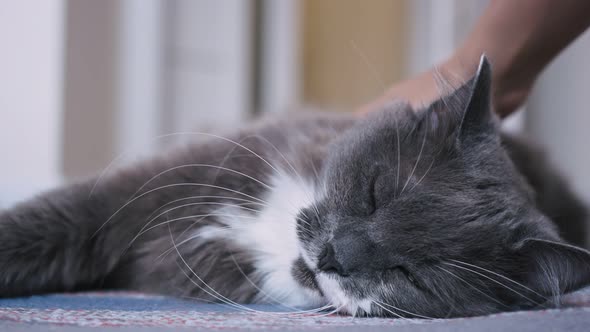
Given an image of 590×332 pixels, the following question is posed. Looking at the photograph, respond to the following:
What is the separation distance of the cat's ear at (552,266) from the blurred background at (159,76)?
0.56 metres

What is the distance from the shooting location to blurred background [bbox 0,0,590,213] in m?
2.35

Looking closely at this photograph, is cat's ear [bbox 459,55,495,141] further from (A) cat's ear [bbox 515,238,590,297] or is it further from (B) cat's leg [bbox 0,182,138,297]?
(B) cat's leg [bbox 0,182,138,297]

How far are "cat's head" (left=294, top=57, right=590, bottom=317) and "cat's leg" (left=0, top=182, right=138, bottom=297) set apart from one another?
0.46 metres

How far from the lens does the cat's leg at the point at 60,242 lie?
1.17m

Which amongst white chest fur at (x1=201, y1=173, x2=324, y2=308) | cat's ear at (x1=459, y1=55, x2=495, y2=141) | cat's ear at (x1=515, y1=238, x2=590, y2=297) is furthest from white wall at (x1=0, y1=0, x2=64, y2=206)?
cat's ear at (x1=515, y1=238, x2=590, y2=297)

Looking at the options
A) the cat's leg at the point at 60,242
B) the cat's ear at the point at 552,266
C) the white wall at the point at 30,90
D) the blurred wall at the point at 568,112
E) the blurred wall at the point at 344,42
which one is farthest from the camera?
the blurred wall at the point at 344,42

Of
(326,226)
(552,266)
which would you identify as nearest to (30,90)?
(326,226)

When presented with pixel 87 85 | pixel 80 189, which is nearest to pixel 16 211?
pixel 80 189

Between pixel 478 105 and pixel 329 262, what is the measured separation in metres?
0.44

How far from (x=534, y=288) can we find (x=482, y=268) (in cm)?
15

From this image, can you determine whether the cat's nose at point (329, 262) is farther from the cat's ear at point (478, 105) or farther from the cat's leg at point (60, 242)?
the cat's leg at point (60, 242)

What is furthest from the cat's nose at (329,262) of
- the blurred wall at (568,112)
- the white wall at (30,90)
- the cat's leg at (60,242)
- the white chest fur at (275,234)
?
the white wall at (30,90)

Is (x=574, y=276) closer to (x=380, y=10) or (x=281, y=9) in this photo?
(x=281, y=9)

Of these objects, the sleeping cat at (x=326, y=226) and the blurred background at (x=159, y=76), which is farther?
the blurred background at (x=159, y=76)
